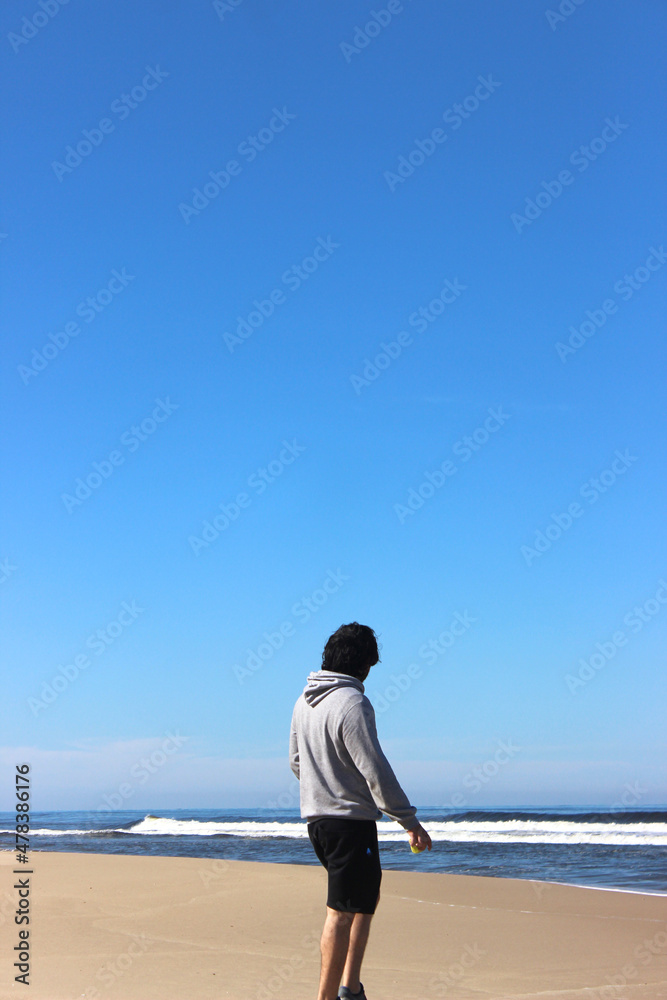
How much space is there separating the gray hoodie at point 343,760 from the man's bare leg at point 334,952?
1.30 ft

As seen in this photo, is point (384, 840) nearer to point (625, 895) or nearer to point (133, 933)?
point (625, 895)

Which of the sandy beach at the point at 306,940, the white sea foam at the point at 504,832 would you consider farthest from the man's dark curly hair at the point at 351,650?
the white sea foam at the point at 504,832

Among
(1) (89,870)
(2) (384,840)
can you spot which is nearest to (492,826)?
(2) (384,840)

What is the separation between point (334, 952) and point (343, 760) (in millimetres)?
733

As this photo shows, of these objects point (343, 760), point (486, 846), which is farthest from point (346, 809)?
point (486, 846)

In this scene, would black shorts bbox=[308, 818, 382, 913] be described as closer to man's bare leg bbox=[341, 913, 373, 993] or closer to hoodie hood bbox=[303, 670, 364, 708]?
man's bare leg bbox=[341, 913, 373, 993]

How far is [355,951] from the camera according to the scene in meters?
3.12

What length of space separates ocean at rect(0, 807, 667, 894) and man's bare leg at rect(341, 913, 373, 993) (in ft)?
25.2

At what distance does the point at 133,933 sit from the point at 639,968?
365 centimetres

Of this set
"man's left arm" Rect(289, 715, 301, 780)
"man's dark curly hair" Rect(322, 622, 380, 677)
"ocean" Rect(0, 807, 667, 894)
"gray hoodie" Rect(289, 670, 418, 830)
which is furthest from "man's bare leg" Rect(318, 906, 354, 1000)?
"ocean" Rect(0, 807, 667, 894)

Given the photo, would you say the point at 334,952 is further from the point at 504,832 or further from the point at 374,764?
the point at 504,832

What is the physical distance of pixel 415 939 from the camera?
5.99 m

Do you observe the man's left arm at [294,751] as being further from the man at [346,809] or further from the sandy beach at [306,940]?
the sandy beach at [306,940]

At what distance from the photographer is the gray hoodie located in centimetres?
308
